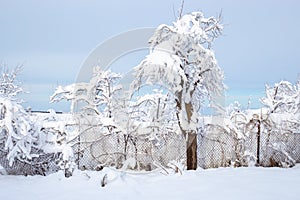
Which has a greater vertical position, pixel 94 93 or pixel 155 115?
pixel 94 93

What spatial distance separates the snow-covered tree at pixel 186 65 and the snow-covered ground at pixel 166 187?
5.70 ft

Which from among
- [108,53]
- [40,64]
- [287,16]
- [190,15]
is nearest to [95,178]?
[108,53]

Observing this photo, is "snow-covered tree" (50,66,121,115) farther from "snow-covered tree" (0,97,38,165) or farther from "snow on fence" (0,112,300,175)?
"snow-covered tree" (0,97,38,165)

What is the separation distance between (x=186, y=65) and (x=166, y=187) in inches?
111

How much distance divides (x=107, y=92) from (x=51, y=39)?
9.48 feet

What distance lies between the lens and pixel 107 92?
26.7 ft

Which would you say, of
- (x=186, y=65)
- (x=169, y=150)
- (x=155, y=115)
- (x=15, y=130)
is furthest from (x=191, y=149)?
(x=15, y=130)

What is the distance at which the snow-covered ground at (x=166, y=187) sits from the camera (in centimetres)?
353

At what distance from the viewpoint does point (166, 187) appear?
13.0ft

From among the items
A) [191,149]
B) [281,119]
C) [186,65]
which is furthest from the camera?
[281,119]

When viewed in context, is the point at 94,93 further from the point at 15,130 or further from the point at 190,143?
the point at 190,143

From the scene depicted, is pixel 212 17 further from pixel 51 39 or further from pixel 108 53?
pixel 51 39

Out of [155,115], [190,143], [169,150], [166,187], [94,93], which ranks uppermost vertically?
[94,93]

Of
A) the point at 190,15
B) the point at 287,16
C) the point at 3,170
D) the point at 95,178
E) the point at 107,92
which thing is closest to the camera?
the point at 95,178
